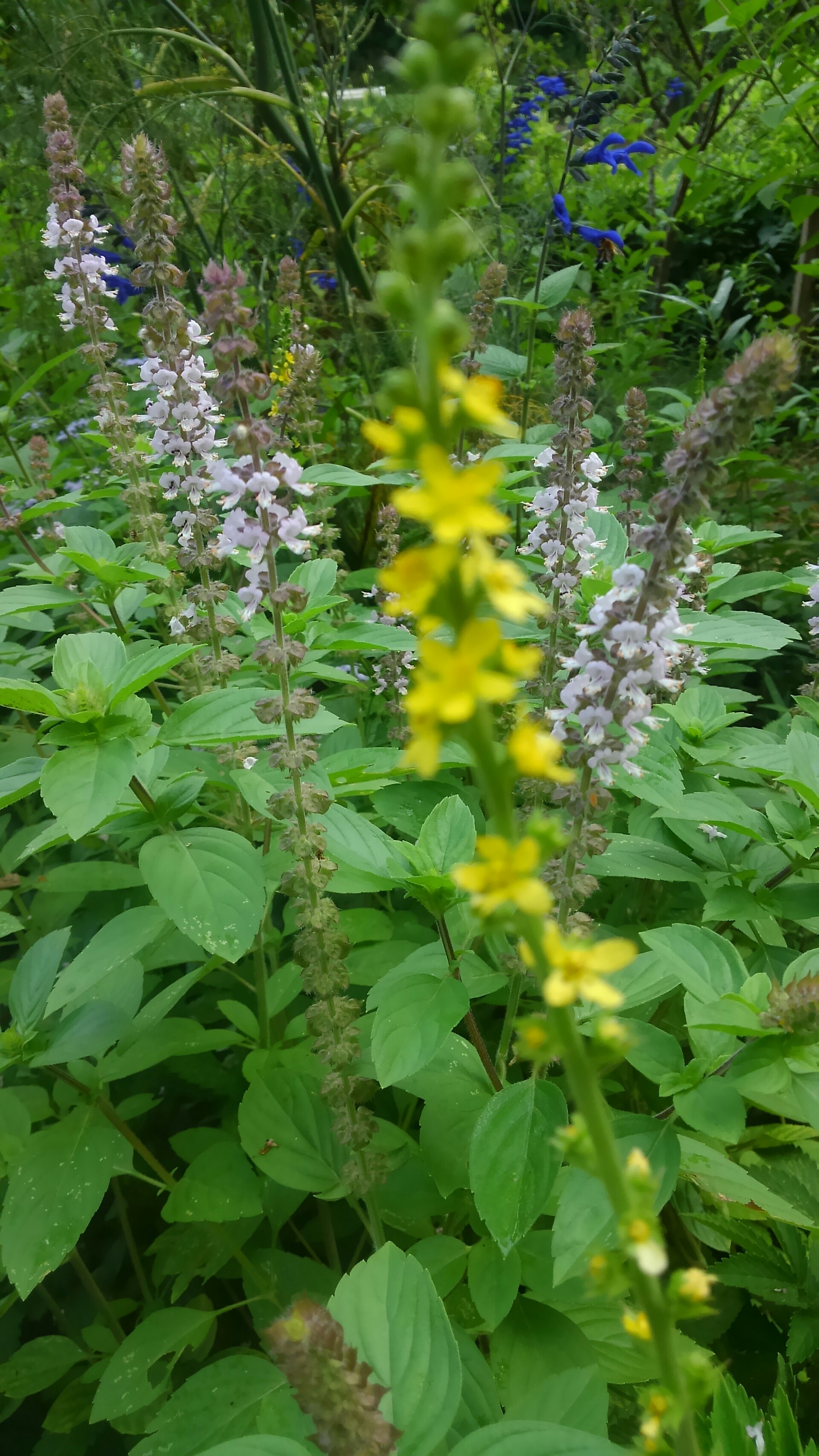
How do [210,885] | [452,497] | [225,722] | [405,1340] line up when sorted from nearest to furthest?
1. [452,497]
2. [405,1340]
3. [210,885]
4. [225,722]

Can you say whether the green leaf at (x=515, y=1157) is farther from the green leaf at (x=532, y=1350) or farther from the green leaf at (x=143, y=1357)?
the green leaf at (x=143, y=1357)

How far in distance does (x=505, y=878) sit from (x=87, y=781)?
1093mm

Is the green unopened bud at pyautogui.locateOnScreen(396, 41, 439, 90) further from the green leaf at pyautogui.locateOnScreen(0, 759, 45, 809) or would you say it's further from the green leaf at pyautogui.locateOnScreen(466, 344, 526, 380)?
the green leaf at pyautogui.locateOnScreen(466, 344, 526, 380)

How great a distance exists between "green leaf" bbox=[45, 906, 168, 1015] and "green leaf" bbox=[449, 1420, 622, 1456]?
884 mm

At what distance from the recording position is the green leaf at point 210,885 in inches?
54.1

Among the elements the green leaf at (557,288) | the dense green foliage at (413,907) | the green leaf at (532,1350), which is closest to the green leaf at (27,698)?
the dense green foliage at (413,907)

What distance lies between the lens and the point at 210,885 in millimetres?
1448

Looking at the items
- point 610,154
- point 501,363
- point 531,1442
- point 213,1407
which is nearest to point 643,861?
point 531,1442

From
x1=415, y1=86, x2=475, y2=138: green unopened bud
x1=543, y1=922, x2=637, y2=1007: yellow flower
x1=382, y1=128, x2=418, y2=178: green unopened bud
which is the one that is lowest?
x1=543, y1=922, x2=637, y2=1007: yellow flower

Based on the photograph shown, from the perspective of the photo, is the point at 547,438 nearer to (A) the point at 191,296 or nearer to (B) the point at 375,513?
(B) the point at 375,513

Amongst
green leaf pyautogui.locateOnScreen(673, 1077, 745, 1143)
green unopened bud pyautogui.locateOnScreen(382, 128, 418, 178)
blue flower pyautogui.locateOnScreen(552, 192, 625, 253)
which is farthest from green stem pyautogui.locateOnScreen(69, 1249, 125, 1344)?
blue flower pyautogui.locateOnScreen(552, 192, 625, 253)

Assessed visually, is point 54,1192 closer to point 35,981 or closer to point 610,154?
point 35,981

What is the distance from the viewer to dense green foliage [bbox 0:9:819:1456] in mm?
551

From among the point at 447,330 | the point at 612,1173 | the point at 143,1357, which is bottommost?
the point at 143,1357
